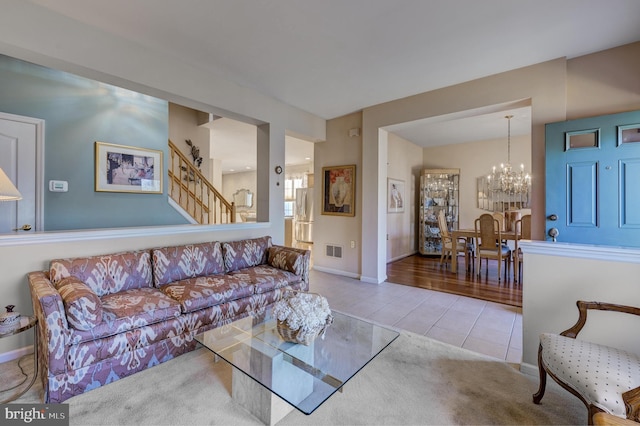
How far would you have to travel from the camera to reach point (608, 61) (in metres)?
2.77

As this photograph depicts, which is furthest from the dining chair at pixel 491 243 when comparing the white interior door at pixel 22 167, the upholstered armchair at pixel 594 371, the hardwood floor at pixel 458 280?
the white interior door at pixel 22 167

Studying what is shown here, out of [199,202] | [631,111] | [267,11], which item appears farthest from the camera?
[199,202]

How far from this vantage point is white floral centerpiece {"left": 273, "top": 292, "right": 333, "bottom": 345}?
1699 millimetres

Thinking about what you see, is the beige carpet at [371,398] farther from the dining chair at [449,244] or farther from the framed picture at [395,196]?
the framed picture at [395,196]

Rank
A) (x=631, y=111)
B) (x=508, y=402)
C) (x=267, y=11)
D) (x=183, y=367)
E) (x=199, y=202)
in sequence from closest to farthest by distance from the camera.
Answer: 1. (x=508, y=402)
2. (x=183, y=367)
3. (x=267, y=11)
4. (x=631, y=111)
5. (x=199, y=202)

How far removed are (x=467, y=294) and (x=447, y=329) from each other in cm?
133

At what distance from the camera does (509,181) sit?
5469 mm

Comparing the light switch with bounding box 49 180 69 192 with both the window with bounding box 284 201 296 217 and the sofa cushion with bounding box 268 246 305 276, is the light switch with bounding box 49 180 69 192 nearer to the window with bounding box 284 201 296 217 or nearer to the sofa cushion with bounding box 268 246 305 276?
the sofa cushion with bounding box 268 246 305 276

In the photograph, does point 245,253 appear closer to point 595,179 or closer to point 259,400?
point 259,400

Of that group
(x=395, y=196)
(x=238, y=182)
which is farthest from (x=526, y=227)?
(x=238, y=182)

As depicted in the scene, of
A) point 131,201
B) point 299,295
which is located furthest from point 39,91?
point 299,295

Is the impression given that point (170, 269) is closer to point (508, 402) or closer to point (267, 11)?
point (267, 11)

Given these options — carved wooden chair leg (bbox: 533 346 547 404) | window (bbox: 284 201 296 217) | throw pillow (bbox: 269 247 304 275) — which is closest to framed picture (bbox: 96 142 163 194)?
throw pillow (bbox: 269 247 304 275)

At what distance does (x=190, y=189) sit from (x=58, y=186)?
2058 mm
